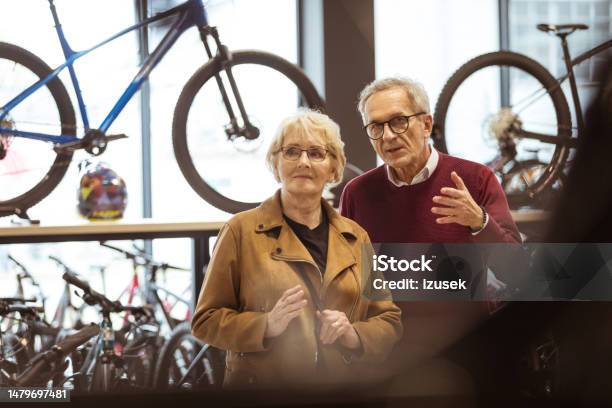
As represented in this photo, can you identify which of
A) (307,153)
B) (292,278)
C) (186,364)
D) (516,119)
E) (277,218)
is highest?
(516,119)

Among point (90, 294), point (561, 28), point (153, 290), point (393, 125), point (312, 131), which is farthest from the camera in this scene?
point (153, 290)

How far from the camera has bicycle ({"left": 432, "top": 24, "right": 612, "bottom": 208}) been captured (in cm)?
214

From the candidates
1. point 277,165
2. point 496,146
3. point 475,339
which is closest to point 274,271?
point 277,165

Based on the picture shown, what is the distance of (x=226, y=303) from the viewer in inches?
71.9

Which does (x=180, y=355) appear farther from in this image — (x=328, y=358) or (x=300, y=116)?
(x=300, y=116)

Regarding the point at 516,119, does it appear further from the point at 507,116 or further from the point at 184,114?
the point at 184,114

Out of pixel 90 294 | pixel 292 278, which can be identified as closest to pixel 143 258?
pixel 90 294

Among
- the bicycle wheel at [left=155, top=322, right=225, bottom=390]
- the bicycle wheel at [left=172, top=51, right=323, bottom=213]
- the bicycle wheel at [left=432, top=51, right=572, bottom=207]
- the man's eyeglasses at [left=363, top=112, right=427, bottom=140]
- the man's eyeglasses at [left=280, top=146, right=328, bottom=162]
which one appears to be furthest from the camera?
the bicycle wheel at [left=172, top=51, right=323, bottom=213]

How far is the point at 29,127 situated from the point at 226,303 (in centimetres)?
86

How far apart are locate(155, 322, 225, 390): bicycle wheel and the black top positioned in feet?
1.29

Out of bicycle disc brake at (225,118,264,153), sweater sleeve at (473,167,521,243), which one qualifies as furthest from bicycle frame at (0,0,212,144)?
sweater sleeve at (473,167,521,243)

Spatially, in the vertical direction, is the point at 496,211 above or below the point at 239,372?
above

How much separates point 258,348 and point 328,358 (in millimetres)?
185

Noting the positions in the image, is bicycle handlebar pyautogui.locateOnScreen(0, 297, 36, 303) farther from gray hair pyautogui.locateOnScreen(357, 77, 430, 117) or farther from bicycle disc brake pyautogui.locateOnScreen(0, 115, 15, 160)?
gray hair pyautogui.locateOnScreen(357, 77, 430, 117)
